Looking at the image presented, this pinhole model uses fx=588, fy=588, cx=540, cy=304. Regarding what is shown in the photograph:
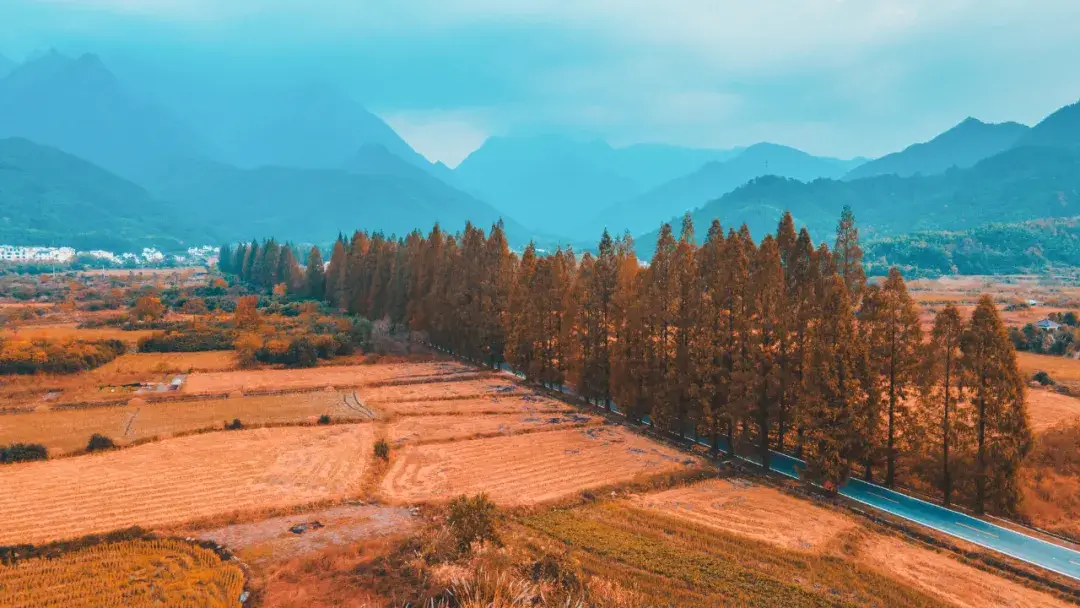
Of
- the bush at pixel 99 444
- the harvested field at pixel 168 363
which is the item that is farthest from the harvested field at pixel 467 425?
the harvested field at pixel 168 363

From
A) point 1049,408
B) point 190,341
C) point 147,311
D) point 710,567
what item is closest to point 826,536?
point 710,567

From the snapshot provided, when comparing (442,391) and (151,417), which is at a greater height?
(442,391)

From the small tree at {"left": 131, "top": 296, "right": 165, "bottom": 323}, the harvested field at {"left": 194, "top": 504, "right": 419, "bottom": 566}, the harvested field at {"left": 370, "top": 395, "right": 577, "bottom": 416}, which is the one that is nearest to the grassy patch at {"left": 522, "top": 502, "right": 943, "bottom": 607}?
the harvested field at {"left": 194, "top": 504, "right": 419, "bottom": 566}

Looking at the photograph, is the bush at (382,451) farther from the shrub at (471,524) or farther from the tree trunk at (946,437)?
the tree trunk at (946,437)

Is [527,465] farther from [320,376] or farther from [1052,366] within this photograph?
[1052,366]

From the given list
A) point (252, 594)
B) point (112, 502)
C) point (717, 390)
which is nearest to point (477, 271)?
point (717, 390)
